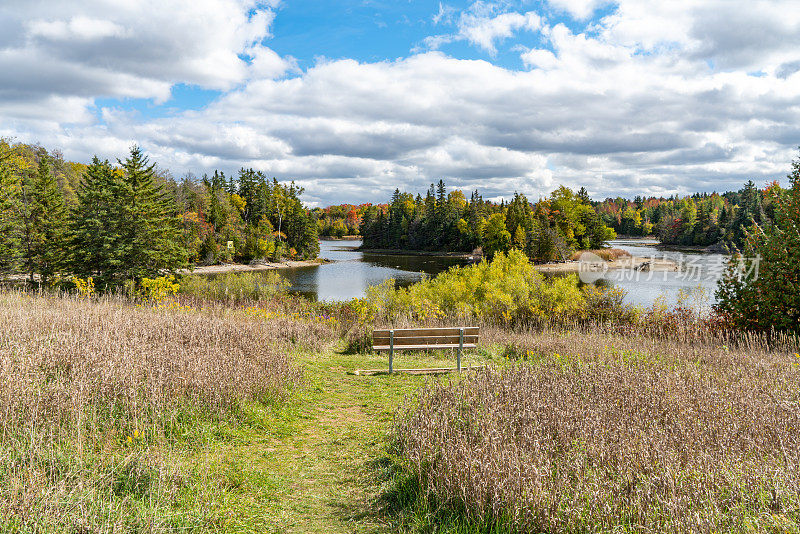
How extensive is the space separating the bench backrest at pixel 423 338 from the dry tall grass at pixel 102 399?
189cm

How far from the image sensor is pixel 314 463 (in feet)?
16.1

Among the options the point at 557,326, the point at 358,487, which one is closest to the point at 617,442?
the point at 358,487

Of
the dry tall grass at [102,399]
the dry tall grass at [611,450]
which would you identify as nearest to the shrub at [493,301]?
the dry tall grass at [102,399]

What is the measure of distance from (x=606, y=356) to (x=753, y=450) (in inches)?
161

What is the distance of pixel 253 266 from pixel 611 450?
65103 millimetres

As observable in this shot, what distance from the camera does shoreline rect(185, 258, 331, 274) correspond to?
58.4 meters

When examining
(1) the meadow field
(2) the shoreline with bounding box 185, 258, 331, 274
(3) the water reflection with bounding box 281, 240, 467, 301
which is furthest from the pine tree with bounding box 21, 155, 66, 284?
(1) the meadow field

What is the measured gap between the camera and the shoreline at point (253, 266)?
5836cm

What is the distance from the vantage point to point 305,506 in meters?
4.03

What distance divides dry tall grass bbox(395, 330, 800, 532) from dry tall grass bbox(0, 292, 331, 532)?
2.31m

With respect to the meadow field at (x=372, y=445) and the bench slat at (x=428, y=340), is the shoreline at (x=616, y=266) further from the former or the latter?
the meadow field at (x=372, y=445)

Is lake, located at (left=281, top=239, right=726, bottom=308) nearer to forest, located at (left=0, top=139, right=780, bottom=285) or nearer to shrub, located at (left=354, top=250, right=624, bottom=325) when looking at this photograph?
forest, located at (left=0, top=139, right=780, bottom=285)

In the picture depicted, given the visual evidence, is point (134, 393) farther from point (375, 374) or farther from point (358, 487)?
point (375, 374)

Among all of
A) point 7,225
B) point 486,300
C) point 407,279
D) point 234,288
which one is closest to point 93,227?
point 7,225
